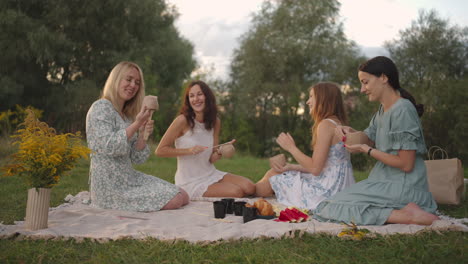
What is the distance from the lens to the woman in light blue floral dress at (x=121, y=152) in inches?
166

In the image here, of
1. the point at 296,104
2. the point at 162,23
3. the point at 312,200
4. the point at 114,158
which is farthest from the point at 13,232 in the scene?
the point at 162,23

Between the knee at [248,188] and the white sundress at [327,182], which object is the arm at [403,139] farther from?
the knee at [248,188]

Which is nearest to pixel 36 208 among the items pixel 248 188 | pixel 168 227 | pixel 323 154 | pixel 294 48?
pixel 168 227

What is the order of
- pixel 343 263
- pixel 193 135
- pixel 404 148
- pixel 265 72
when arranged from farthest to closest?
1. pixel 265 72
2. pixel 193 135
3. pixel 404 148
4. pixel 343 263

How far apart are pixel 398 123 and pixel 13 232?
11.5 feet

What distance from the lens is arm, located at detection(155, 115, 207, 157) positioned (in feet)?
16.8

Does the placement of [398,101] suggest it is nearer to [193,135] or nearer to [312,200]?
[312,200]

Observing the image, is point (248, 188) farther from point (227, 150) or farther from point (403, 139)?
point (403, 139)

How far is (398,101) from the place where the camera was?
3.74 m

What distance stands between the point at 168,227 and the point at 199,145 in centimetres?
181

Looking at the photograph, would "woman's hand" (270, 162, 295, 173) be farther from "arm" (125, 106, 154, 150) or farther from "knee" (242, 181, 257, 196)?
"arm" (125, 106, 154, 150)

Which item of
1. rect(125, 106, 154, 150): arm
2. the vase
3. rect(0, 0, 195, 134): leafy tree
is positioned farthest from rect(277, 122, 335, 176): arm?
rect(0, 0, 195, 134): leafy tree

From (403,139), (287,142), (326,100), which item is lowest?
(287,142)

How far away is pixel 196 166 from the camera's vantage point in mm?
5531
